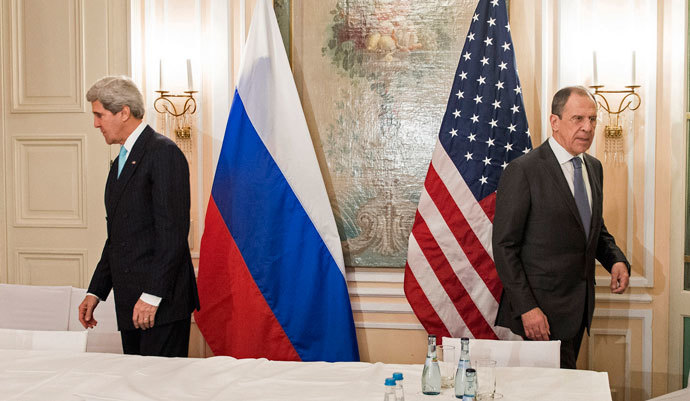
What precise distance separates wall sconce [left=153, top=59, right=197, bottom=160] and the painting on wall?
0.62 metres

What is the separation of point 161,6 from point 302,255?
1.62 meters

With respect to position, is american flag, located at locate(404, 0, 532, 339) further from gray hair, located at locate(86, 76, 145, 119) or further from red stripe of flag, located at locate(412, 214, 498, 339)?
gray hair, located at locate(86, 76, 145, 119)

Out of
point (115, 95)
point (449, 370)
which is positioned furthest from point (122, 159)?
point (449, 370)

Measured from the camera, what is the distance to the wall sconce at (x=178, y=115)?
3.95 m

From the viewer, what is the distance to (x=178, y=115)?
3.94m

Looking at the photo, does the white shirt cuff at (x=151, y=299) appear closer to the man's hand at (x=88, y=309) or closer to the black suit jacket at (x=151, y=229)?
the black suit jacket at (x=151, y=229)

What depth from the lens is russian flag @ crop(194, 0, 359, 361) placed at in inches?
146

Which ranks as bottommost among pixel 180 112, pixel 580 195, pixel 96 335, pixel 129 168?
pixel 96 335

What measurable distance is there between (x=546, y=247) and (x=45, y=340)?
2013 millimetres

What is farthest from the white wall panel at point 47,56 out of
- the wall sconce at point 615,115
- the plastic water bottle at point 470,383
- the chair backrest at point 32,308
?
the plastic water bottle at point 470,383

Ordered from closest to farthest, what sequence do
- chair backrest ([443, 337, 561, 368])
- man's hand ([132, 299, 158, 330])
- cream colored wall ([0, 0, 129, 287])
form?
chair backrest ([443, 337, 561, 368]) < man's hand ([132, 299, 158, 330]) < cream colored wall ([0, 0, 129, 287])

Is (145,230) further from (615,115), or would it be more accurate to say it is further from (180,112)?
(615,115)

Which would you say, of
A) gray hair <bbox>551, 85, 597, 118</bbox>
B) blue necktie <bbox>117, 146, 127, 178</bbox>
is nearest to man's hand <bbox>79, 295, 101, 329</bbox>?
blue necktie <bbox>117, 146, 127, 178</bbox>

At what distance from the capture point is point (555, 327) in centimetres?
298
